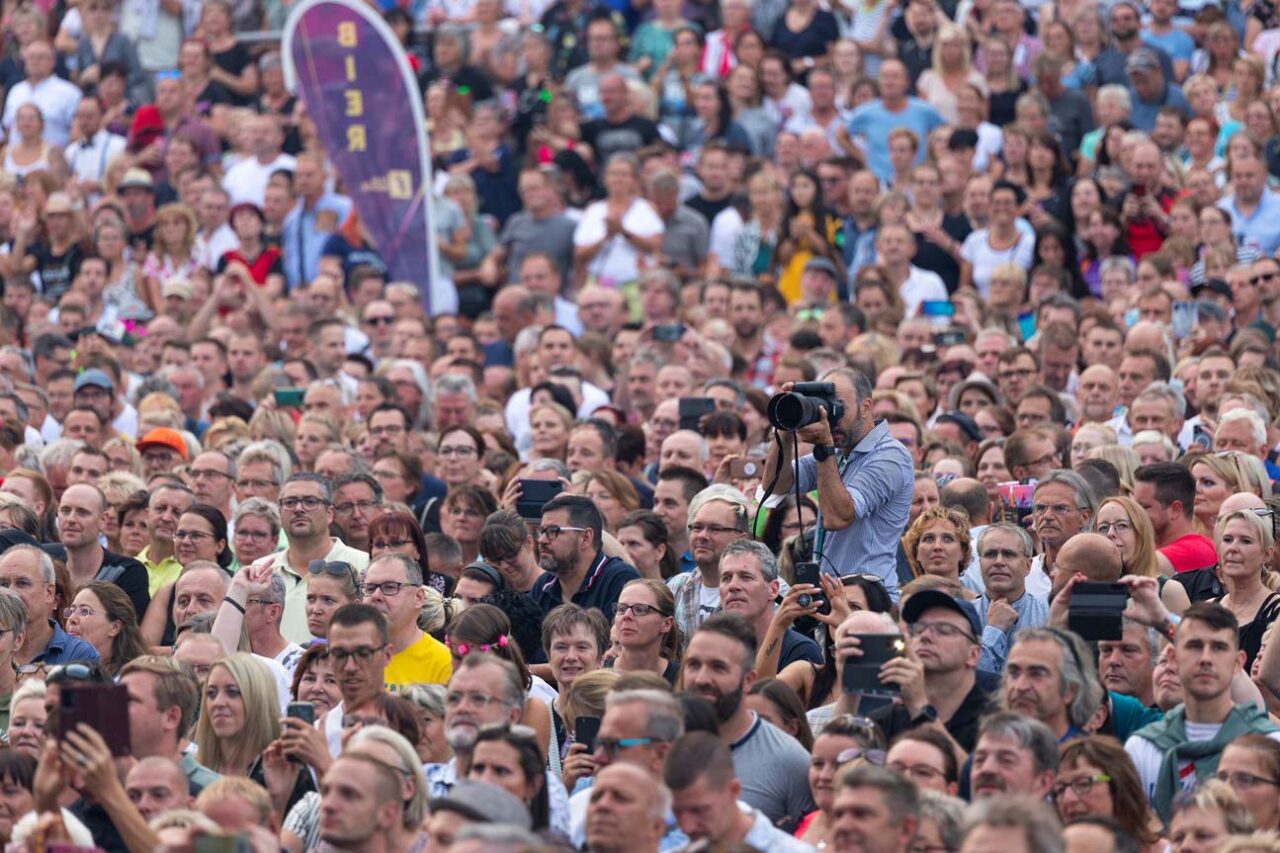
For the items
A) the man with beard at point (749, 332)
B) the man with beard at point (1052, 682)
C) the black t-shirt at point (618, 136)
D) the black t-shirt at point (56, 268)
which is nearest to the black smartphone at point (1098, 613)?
the man with beard at point (1052, 682)

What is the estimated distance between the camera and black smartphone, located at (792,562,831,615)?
8.49 meters

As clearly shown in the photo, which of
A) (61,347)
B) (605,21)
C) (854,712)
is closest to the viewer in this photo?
(854,712)

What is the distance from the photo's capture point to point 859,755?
726 cm

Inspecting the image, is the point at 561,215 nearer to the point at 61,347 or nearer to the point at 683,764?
the point at 61,347

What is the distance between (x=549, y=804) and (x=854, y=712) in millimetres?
1152

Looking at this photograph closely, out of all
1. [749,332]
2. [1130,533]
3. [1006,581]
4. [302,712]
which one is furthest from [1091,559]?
[749,332]

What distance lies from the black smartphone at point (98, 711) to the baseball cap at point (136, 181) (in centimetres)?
1142

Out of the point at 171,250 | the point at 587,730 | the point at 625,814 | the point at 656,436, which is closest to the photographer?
the point at 625,814

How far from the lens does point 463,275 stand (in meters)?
17.9

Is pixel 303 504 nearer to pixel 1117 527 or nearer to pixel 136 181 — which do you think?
pixel 1117 527

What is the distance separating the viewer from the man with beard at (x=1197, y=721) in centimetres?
765

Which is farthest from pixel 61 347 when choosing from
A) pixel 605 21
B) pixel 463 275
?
pixel 605 21

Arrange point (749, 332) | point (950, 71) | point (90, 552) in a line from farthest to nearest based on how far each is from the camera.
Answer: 1. point (950, 71)
2. point (749, 332)
3. point (90, 552)

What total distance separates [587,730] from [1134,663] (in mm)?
1844
